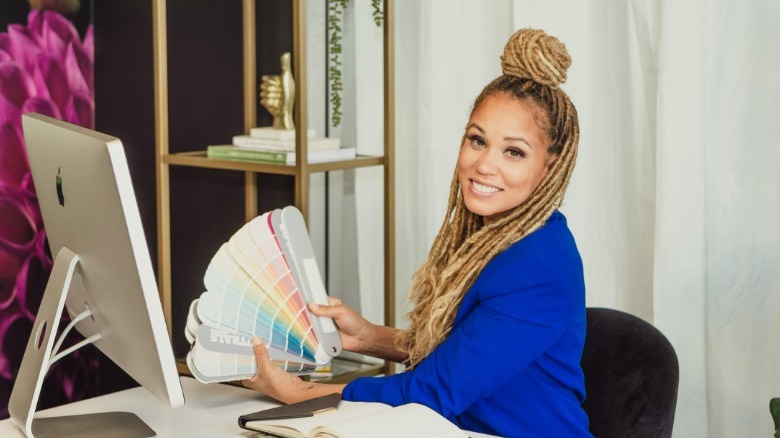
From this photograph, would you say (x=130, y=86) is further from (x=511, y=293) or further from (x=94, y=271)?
(x=511, y=293)

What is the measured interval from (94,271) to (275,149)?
3.47 feet

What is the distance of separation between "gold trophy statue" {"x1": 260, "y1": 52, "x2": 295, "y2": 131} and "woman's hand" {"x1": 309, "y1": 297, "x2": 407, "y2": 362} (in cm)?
79

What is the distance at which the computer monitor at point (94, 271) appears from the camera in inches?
52.4

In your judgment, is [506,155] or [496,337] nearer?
[496,337]

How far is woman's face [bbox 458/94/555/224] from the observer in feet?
5.49

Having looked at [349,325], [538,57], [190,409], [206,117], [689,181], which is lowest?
[190,409]

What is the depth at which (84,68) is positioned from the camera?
318 cm

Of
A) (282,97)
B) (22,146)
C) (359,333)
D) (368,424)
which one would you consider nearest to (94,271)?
(368,424)

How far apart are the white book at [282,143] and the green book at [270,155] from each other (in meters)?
0.01

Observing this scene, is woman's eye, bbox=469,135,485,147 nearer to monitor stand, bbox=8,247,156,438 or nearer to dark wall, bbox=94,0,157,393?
monitor stand, bbox=8,247,156,438

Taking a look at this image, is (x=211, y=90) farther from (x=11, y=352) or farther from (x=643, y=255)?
(x=643, y=255)

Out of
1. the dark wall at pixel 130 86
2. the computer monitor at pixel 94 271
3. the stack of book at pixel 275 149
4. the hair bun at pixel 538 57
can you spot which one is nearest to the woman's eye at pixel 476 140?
the hair bun at pixel 538 57

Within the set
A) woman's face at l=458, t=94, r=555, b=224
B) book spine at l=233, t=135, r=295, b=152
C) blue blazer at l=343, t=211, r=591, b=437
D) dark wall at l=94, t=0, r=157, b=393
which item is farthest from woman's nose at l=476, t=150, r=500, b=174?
dark wall at l=94, t=0, r=157, b=393

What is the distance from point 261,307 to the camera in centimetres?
172
